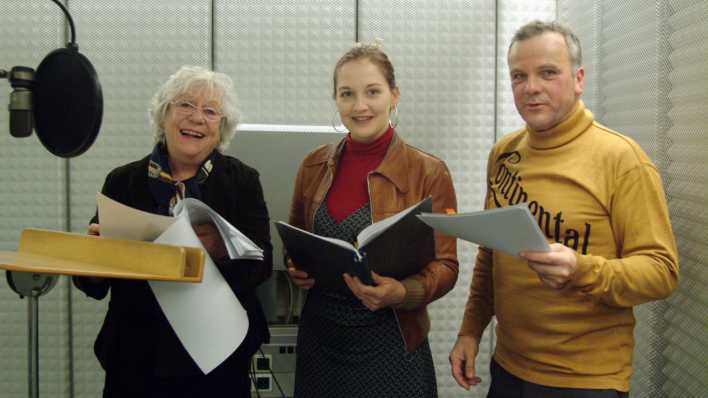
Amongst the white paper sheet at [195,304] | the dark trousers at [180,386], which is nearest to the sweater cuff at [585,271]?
the white paper sheet at [195,304]

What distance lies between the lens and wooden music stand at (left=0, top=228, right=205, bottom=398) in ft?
4.45

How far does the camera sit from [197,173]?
73.6 inches

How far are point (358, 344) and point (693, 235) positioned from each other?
1068mm

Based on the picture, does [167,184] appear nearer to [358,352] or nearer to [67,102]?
[67,102]

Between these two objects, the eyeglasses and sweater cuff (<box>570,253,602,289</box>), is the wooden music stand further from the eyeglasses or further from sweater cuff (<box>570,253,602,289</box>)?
sweater cuff (<box>570,253,602,289</box>)

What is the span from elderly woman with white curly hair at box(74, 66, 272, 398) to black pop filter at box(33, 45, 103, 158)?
0.77 feet

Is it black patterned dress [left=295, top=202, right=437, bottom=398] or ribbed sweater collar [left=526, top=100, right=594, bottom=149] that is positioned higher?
ribbed sweater collar [left=526, top=100, right=594, bottom=149]

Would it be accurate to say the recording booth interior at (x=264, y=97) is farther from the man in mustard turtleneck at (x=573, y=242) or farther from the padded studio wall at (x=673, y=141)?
the man in mustard turtleneck at (x=573, y=242)

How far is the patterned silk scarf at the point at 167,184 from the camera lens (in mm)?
1808

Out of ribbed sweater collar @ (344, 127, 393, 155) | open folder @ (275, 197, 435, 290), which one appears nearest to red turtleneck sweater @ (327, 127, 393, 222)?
ribbed sweater collar @ (344, 127, 393, 155)

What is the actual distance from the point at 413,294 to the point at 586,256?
1.85 feet

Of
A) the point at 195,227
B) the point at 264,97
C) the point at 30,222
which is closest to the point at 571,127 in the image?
the point at 195,227

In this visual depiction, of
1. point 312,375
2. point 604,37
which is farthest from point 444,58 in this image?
point 312,375

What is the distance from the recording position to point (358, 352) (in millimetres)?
1853
